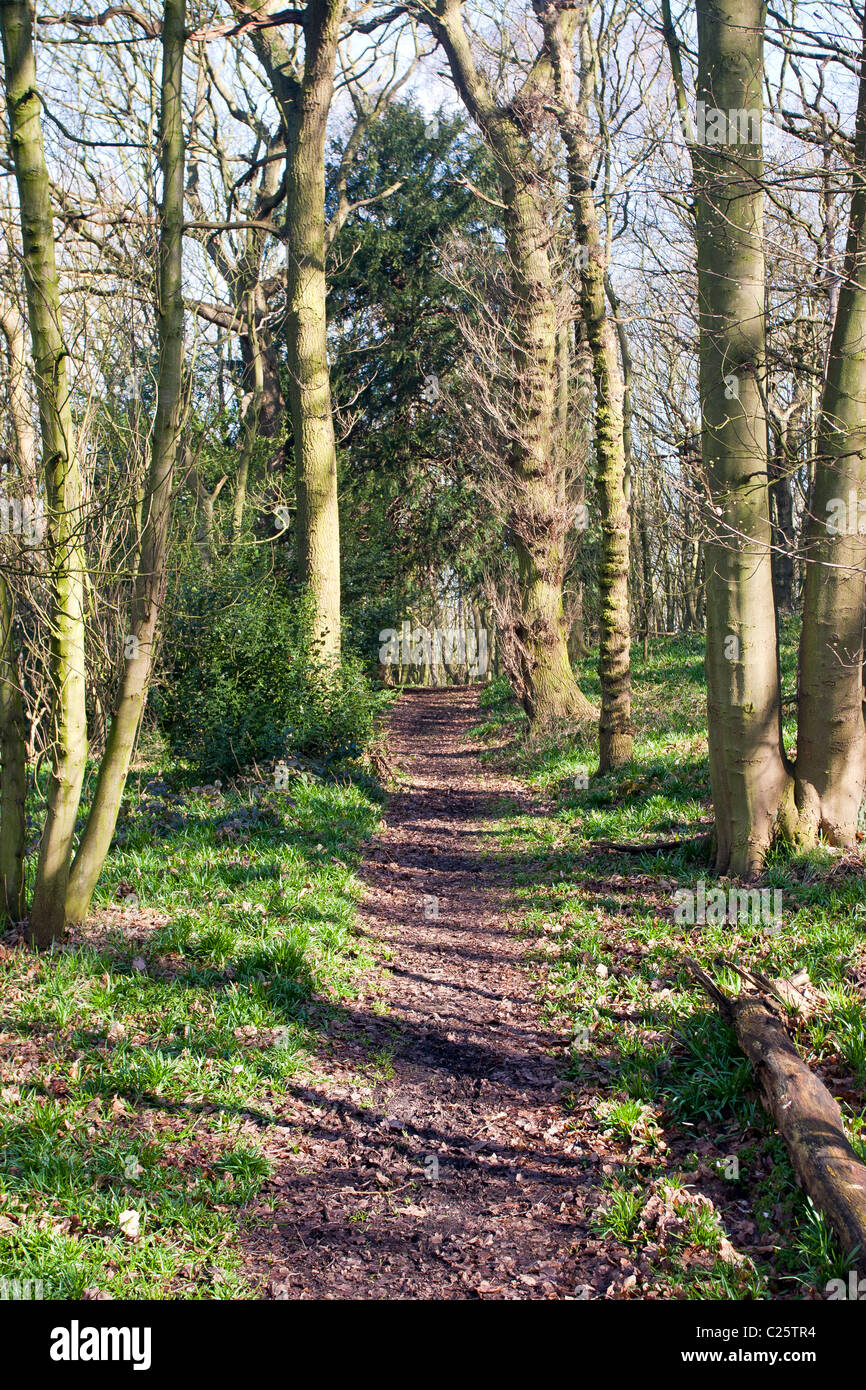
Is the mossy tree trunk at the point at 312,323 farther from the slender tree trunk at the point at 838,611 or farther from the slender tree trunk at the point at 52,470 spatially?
the slender tree trunk at the point at 838,611

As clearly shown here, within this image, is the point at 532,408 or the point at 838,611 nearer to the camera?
the point at 838,611

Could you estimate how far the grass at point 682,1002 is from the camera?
334cm

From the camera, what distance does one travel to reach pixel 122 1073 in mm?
4320

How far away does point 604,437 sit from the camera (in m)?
9.83

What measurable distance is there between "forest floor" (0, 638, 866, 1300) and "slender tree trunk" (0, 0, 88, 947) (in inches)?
24.6

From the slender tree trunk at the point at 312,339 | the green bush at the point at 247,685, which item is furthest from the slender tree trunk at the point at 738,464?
the slender tree trunk at the point at 312,339

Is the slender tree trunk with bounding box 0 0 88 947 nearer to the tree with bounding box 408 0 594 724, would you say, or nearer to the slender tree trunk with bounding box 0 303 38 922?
the slender tree trunk with bounding box 0 303 38 922

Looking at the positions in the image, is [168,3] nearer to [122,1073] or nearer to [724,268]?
[724,268]

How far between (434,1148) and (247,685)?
7710mm

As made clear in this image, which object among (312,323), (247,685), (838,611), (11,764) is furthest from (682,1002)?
(312,323)

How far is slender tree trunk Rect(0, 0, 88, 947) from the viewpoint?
521 centimetres

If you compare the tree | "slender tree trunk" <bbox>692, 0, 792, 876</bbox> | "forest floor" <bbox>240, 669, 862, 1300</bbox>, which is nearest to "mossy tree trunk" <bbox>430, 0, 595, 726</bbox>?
the tree

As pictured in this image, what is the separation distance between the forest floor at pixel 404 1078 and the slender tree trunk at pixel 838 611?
50 cm

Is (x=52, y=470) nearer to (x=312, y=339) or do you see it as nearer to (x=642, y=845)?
(x=642, y=845)
